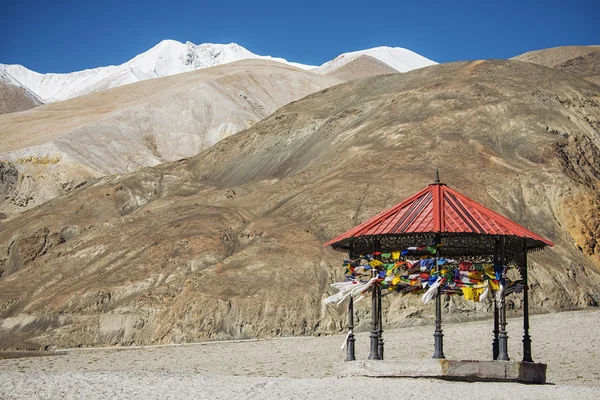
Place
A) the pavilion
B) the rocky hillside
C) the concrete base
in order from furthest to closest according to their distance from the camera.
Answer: the rocky hillside → the pavilion → the concrete base

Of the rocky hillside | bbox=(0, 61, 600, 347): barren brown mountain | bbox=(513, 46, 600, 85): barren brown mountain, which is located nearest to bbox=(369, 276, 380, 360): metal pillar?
bbox=(0, 61, 600, 347): barren brown mountain

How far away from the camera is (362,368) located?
2236 centimetres

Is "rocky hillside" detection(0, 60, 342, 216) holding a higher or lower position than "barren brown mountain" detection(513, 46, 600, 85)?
lower

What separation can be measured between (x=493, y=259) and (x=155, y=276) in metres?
28.8

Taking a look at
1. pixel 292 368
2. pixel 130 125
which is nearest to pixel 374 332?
pixel 292 368

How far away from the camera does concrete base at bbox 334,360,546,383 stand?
70.3ft

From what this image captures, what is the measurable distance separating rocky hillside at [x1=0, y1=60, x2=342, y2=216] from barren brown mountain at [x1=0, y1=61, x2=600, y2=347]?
17.5m

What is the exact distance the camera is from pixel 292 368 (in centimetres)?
3017

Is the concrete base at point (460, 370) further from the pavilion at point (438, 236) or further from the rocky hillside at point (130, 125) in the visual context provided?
the rocky hillside at point (130, 125)

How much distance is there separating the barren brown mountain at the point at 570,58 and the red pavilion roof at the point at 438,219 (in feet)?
370

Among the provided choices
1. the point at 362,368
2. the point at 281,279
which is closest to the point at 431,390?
the point at 362,368

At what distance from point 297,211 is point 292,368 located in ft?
86.0

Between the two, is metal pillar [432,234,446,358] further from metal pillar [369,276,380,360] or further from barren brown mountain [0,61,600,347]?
barren brown mountain [0,61,600,347]

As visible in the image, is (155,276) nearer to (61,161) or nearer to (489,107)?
(489,107)
